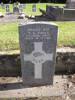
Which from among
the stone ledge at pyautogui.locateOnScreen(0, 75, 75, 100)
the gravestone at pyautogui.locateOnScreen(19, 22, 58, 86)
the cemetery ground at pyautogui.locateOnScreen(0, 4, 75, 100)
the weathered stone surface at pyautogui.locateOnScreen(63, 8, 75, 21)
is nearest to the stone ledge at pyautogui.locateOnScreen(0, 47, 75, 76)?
the cemetery ground at pyautogui.locateOnScreen(0, 4, 75, 100)

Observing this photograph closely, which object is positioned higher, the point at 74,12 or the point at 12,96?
the point at 74,12

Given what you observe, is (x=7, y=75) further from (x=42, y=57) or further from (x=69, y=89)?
(x=69, y=89)

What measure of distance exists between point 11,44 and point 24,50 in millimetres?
1216

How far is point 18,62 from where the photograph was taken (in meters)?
4.70

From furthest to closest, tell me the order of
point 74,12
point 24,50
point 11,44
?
point 74,12
point 11,44
point 24,50

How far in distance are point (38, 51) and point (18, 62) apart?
31.3 inches

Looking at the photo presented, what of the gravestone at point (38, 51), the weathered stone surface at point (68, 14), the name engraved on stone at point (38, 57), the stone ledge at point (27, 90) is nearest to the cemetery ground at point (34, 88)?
the stone ledge at point (27, 90)

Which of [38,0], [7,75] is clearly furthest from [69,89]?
[38,0]

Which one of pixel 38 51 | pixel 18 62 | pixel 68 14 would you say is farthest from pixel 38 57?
pixel 68 14

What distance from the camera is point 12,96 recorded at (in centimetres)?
409

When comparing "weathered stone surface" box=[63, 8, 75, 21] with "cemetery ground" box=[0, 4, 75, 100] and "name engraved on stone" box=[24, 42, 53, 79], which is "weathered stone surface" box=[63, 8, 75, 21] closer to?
"cemetery ground" box=[0, 4, 75, 100]

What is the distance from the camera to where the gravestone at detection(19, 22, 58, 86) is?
386cm

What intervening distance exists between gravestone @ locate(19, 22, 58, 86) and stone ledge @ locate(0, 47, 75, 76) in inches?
19.7

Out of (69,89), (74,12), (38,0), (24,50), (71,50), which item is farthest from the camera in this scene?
(38,0)
